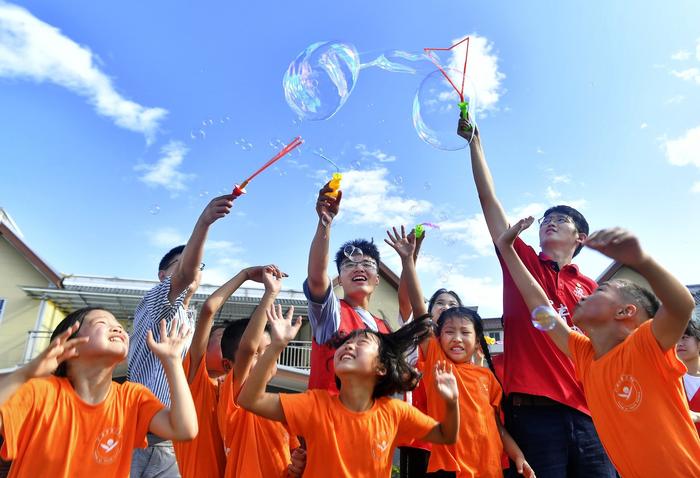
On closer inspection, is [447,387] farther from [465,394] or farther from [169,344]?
[169,344]

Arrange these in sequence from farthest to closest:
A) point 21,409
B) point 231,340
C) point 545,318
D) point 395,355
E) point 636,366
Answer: point 231,340 < point 395,355 < point 545,318 < point 636,366 < point 21,409

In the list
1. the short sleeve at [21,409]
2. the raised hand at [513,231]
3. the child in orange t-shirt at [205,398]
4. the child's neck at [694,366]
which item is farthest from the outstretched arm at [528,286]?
the short sleeve at [21,409]

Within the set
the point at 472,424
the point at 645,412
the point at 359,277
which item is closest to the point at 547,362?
the point at 472,424

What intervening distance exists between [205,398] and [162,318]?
57 cm

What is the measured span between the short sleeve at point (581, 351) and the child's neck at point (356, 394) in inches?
42.8

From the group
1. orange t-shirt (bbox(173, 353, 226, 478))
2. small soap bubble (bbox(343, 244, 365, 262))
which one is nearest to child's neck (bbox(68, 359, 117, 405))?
orange t-shirt (bbox(173, 353, 226, 478))

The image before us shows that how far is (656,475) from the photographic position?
2037mm

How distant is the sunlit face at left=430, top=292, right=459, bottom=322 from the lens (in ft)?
13.7

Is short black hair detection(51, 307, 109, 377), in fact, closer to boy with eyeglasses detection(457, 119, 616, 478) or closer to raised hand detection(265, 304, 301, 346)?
raised hand detection(265, 304, 301, 346)

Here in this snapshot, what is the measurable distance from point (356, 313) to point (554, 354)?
1233 millimetres

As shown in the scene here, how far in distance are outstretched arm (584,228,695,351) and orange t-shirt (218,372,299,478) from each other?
199 centimetres

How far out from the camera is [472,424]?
301 centimetres

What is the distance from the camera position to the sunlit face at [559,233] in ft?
11.4

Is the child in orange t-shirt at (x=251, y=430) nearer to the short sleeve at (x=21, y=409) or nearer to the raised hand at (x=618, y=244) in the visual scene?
the short sleeve at (x=21, y=409)
